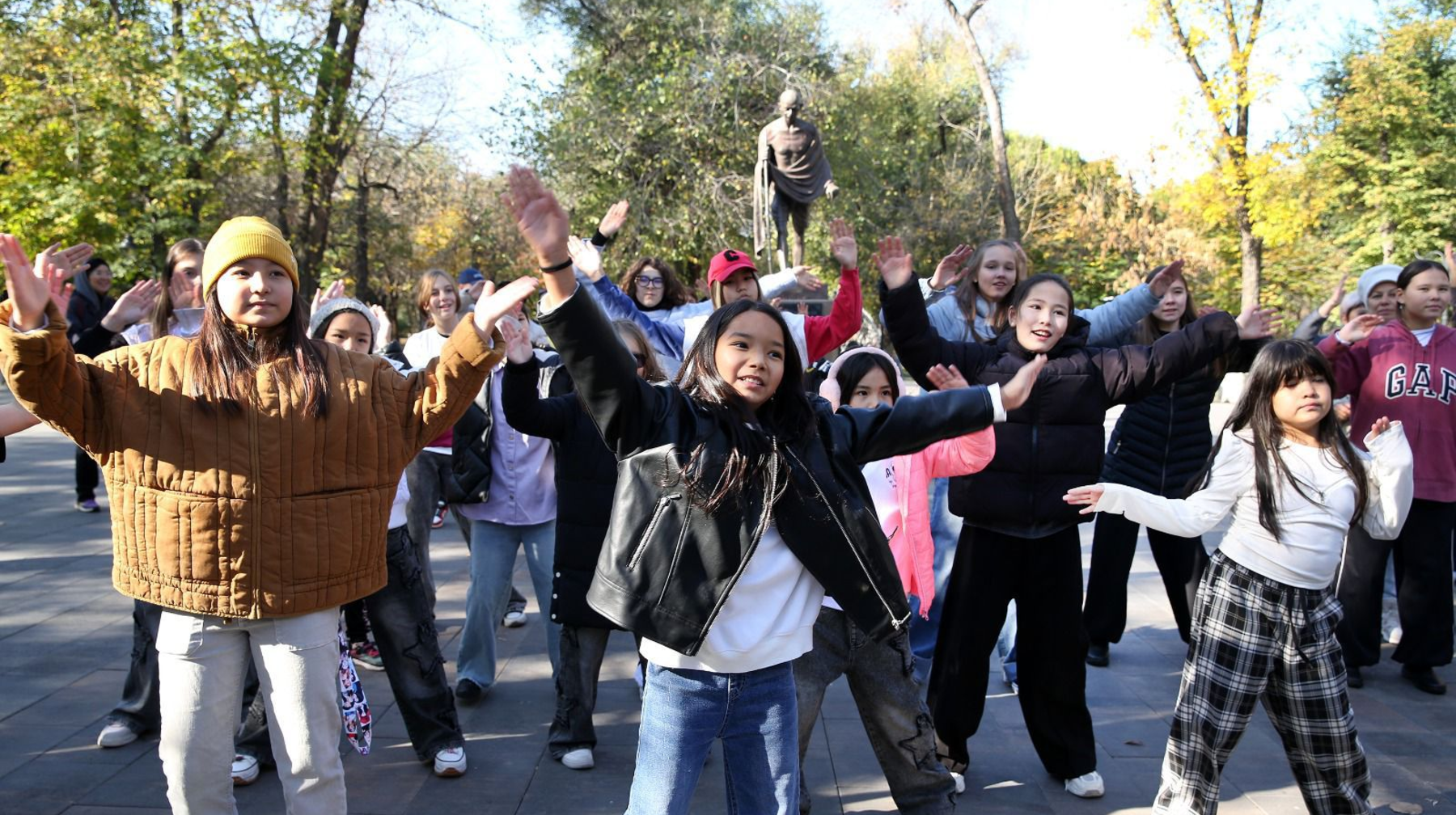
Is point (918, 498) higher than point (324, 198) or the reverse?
the reverse

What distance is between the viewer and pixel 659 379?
4.21 m

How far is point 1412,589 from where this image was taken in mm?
5355

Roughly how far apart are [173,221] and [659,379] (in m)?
15.3

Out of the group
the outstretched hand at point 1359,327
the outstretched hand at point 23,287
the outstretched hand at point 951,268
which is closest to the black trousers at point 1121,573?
the outstretched hand at point 1359,327

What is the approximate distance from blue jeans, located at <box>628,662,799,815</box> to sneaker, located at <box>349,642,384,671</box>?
3221 millimetres

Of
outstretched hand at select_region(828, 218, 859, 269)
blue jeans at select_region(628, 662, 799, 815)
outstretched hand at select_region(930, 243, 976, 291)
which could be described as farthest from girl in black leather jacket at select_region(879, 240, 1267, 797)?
blue jeans at select_region(628, 662, 799, 815)

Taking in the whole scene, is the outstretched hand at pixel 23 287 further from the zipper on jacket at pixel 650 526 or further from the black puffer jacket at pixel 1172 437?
the black puffer jacket at pixel 1172 437

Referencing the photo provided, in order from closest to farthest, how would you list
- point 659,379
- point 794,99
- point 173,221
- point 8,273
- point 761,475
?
point 8,273 → point 761,475 → point 659,379 → point 794,99 → point 173,221

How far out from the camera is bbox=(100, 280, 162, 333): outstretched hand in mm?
4102

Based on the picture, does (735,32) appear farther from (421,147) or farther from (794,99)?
(794,99)

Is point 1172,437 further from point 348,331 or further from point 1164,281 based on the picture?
point 348,331

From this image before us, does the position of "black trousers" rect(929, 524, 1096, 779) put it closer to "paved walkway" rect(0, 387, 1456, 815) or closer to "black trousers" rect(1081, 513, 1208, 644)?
"paved walkway" rect(0, 387, 1456, 815)

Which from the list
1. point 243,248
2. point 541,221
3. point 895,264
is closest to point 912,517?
point 895,264

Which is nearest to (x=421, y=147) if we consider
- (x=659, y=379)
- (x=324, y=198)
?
(x=324, y=198)
